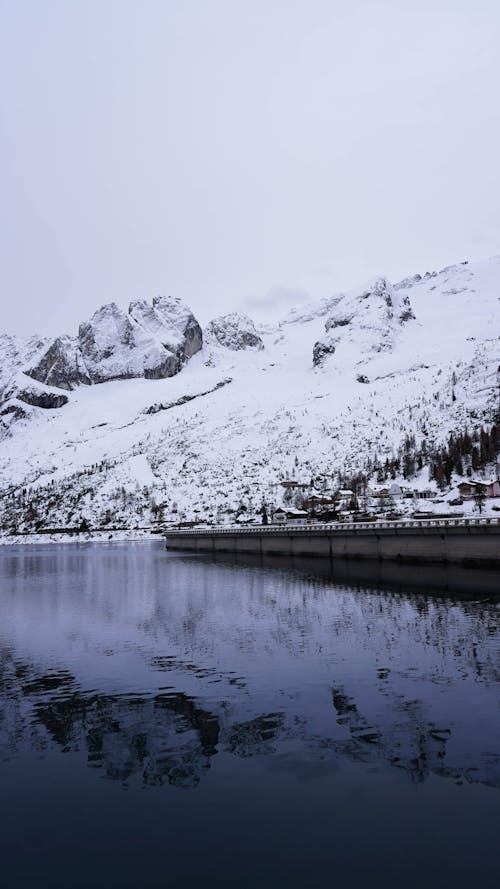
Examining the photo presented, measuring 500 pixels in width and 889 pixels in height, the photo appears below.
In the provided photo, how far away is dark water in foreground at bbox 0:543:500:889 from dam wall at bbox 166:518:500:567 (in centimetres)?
2536

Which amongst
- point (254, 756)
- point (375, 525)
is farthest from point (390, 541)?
point (254, 756)

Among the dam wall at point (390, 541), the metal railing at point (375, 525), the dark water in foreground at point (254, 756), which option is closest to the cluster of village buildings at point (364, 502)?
the metal railing at point (375, 525)

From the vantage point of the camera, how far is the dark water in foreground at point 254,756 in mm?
11102

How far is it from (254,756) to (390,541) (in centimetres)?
5615

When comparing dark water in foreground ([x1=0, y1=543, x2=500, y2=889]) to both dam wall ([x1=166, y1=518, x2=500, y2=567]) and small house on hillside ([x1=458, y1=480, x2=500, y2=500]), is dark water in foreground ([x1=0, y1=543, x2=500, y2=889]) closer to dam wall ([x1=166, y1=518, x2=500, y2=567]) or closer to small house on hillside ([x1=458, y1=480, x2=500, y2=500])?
dam wall ([x1=166, y1=518, x2=500, y2=567])

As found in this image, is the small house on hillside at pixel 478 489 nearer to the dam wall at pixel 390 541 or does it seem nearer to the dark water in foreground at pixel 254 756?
the dam wall at pixel 390 541

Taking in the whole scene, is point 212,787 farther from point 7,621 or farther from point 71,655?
point 7,621

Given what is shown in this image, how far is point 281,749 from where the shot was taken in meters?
16.0

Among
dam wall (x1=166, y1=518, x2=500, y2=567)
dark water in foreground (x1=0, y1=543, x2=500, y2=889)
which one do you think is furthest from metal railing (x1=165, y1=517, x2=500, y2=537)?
dark water in foreground (x1=0, y1=543, x2=500, y2=889)

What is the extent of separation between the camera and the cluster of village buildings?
122m

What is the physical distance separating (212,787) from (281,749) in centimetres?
257

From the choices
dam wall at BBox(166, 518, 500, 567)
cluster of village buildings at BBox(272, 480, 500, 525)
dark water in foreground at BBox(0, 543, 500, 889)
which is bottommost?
dark water in foreground at BBox(0, 543, 500, 889)

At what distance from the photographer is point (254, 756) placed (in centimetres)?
1570

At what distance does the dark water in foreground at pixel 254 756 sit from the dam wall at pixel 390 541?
999 inches
